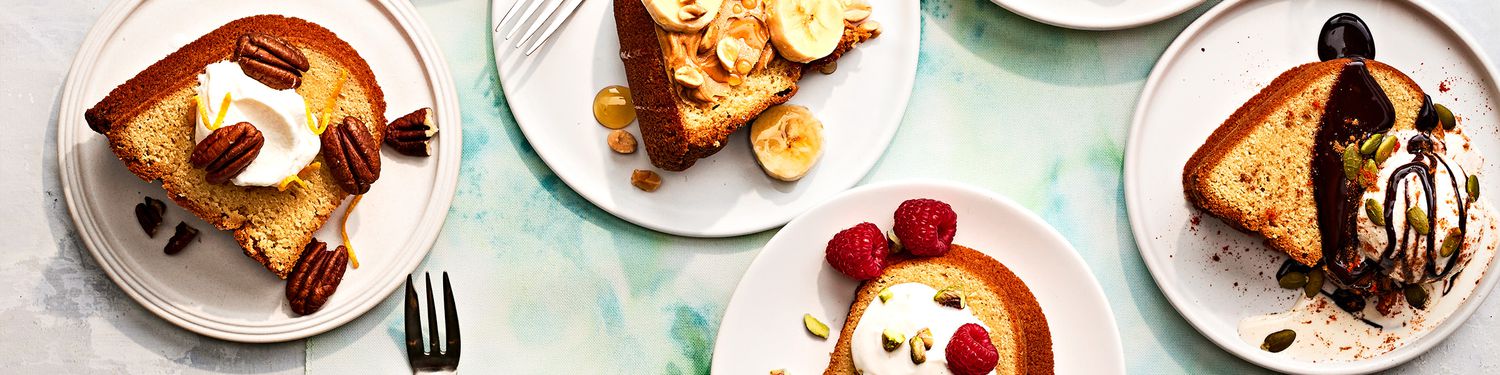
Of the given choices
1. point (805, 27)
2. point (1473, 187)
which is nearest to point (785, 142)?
point (805, 27)

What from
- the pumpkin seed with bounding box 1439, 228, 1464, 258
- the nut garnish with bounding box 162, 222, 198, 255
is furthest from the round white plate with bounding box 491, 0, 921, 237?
the pumpkin seed with bounding box 1439, 228, 1464, 258

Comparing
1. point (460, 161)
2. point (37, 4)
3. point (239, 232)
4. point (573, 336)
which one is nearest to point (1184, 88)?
point (573, 336)

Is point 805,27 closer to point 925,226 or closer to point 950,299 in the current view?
point 925,226

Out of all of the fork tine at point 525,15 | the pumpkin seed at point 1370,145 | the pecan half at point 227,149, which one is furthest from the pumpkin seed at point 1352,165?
the pecan half at point 227,149

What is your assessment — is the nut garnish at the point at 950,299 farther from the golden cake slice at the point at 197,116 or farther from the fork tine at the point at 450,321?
the golden cake slice at the point at 197,116

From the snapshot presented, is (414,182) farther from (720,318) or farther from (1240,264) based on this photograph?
(1240,264)
